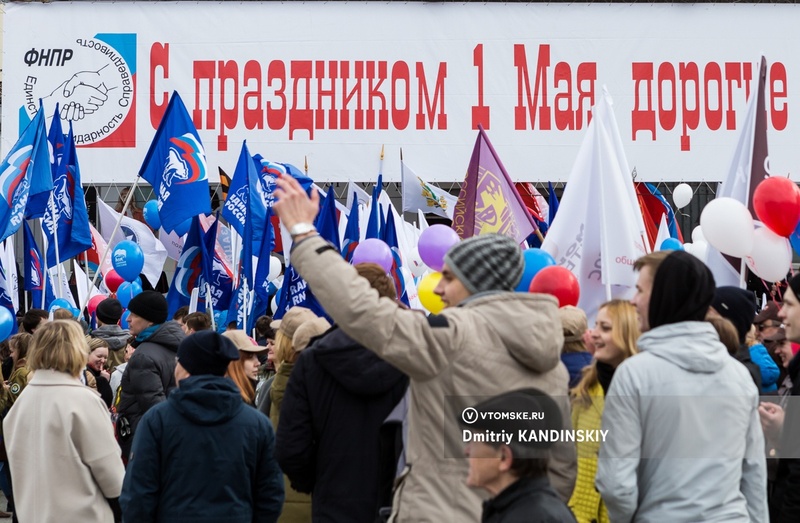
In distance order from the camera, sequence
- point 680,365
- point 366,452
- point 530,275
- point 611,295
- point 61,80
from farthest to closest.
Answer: point 61,80 → point 611,295 → point 530,275 → point 366,452 → point 680,365

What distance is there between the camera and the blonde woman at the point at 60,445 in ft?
13.7

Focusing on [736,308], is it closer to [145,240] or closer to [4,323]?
[4,323]

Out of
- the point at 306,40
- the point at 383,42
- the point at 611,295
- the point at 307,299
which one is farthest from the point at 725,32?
the point at 611,295

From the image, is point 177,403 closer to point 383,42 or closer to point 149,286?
point 149,286

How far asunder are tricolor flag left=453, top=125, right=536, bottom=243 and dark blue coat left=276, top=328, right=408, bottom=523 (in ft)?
13.0

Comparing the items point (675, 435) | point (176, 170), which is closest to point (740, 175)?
point (675, 435)

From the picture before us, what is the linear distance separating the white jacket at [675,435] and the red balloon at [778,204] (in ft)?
10.2

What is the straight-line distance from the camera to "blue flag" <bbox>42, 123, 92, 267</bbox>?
374 inches

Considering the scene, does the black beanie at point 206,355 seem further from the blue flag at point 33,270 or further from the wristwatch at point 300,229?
the blue flag at point 33,270

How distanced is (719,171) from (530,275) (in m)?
12.8

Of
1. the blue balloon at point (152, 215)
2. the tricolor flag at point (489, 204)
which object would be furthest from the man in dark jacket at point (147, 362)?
the blue balloon at point (152, 215)

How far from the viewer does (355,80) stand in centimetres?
1714

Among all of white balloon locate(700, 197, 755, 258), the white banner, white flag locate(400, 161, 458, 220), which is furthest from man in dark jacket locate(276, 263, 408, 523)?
the white banner

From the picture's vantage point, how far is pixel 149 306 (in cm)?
596
